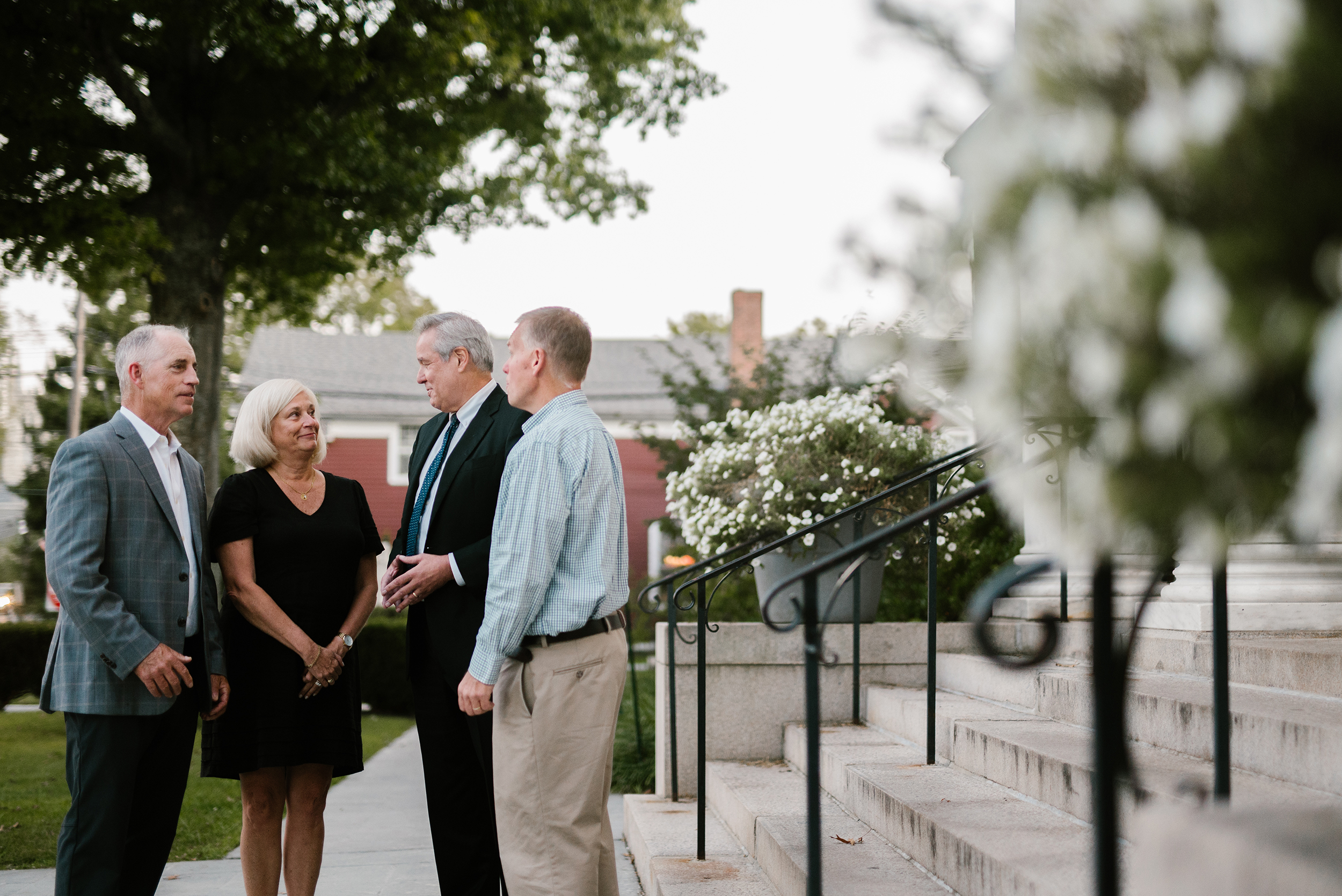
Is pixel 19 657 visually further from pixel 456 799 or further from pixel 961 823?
pixel 961 823

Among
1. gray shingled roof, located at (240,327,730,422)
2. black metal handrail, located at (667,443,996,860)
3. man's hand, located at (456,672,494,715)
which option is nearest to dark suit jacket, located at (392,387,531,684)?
man's hand, located at (456,672,494,715)

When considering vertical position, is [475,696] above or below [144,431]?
below

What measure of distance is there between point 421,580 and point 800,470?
3.26 meters

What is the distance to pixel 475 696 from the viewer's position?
2.89m

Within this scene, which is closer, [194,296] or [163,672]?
[163,672]

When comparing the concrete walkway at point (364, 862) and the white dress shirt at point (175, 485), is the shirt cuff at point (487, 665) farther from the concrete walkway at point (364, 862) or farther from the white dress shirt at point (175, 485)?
the concrete walkway at point (364, 862)

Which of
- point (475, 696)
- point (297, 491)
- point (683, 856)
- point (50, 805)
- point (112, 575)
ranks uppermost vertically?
point (297, 491)

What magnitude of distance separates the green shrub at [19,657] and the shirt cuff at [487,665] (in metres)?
12.3

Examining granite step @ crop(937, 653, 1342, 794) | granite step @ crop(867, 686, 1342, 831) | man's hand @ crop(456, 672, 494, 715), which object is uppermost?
man's hand @ crop(456, 672, 494, 715)

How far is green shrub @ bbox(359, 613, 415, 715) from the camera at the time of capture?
42.1 feet

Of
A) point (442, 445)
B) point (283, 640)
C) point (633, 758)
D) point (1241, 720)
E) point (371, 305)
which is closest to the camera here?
point (1241, 720)

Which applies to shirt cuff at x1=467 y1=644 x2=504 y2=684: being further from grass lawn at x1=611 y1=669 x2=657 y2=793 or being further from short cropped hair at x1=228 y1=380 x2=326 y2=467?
grass lawn at x1=611 y1=669 x2=657 y2=793

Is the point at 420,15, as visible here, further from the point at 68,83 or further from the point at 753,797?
the point at 753,797

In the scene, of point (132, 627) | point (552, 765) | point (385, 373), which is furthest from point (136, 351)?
point (385, 373)
